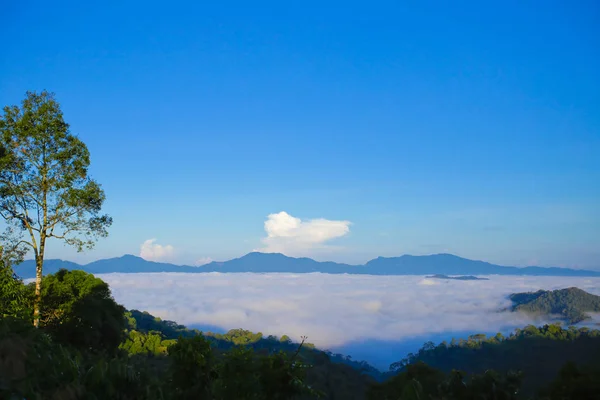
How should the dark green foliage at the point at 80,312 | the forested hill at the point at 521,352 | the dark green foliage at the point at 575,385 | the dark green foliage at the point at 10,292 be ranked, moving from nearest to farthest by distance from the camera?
the dark green foliage at the point at 10,292 < the dark green foliage at the point at 575,385 < the dark green foliage at the point at 80,312 < the forested hill at the point at 521,352

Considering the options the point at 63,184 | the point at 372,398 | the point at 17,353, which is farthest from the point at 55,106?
the point at 372,398

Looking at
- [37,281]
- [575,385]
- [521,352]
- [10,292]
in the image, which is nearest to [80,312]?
[37,281]

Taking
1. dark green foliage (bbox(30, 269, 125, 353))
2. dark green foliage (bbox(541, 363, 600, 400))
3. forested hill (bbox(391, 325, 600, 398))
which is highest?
dark green foliage (bbox(30, 269, 125, 353))

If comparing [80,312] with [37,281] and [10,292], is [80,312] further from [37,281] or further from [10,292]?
[10,292]

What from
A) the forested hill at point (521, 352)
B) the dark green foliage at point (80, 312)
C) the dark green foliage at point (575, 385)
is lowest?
the forested hill at point (521, 352)

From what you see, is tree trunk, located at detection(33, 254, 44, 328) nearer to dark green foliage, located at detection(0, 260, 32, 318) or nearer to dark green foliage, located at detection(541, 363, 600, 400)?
dark green foliage, located at detection(0, 260, 32, 318)

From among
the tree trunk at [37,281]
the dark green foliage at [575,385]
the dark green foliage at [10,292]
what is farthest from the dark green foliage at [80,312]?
the dark green foliage at [575,385]

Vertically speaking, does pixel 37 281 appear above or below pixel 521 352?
above

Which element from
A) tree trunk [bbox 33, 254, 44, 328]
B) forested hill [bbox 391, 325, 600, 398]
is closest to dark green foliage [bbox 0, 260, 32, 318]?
tree trunk [bbox 33, 254, 44, 328]

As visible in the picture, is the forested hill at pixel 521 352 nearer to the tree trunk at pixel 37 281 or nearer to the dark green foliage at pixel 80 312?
the dark green foliage at pixel 80 312

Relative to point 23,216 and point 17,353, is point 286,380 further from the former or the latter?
point 23,216

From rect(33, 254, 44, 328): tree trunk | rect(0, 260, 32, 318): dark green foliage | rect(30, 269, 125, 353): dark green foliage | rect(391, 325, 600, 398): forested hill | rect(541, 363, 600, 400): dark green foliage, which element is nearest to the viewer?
rect(0, 260, 32, 318): dark green foliage

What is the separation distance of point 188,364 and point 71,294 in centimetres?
1855

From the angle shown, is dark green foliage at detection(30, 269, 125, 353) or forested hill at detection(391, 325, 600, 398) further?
forested hill at detection(391, 325, 600, 398)
